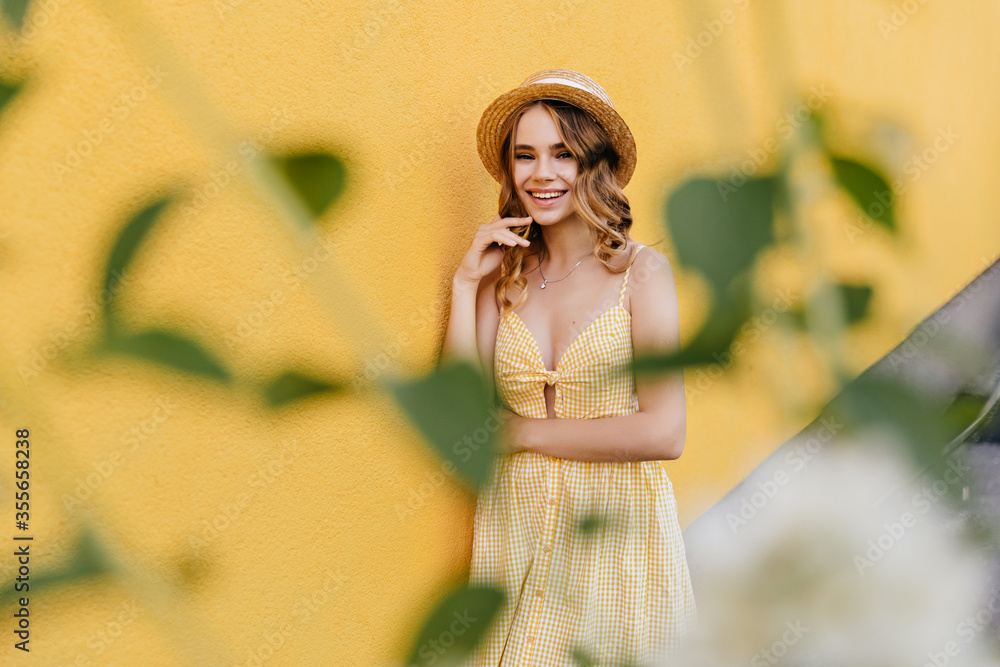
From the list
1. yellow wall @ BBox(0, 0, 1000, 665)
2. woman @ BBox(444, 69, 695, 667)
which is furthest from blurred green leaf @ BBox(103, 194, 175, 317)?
woman @ BBox(444, 69, 695, 667)

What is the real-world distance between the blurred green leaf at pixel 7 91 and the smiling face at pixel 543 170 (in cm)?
93

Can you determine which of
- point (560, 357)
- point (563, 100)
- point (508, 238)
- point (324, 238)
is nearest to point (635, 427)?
point (560, 357)

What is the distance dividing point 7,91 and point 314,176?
0.06 meters

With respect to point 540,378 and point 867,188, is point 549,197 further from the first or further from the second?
point 867,188

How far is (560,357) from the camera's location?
1.15 metres

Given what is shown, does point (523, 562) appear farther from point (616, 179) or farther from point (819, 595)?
point (819, 595)

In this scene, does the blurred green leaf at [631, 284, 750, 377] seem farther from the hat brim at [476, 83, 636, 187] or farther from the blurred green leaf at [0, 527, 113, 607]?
the hat brim at [476, 83, 636, 187]

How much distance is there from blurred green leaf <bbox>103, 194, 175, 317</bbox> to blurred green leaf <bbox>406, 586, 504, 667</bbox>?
0.32ft

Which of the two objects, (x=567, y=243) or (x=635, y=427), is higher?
(x=567, y=243)

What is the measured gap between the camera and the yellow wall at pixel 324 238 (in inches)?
9.5

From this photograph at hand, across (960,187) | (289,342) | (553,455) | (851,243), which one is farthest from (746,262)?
(553,455)

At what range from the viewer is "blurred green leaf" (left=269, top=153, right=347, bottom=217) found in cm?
19

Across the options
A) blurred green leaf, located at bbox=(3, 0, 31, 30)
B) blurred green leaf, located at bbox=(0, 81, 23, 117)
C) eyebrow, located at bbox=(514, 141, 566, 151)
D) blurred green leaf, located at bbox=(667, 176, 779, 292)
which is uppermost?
eyebrow, located at bbox=(514, 141, 566, 151)

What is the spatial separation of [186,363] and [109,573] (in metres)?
0.07
